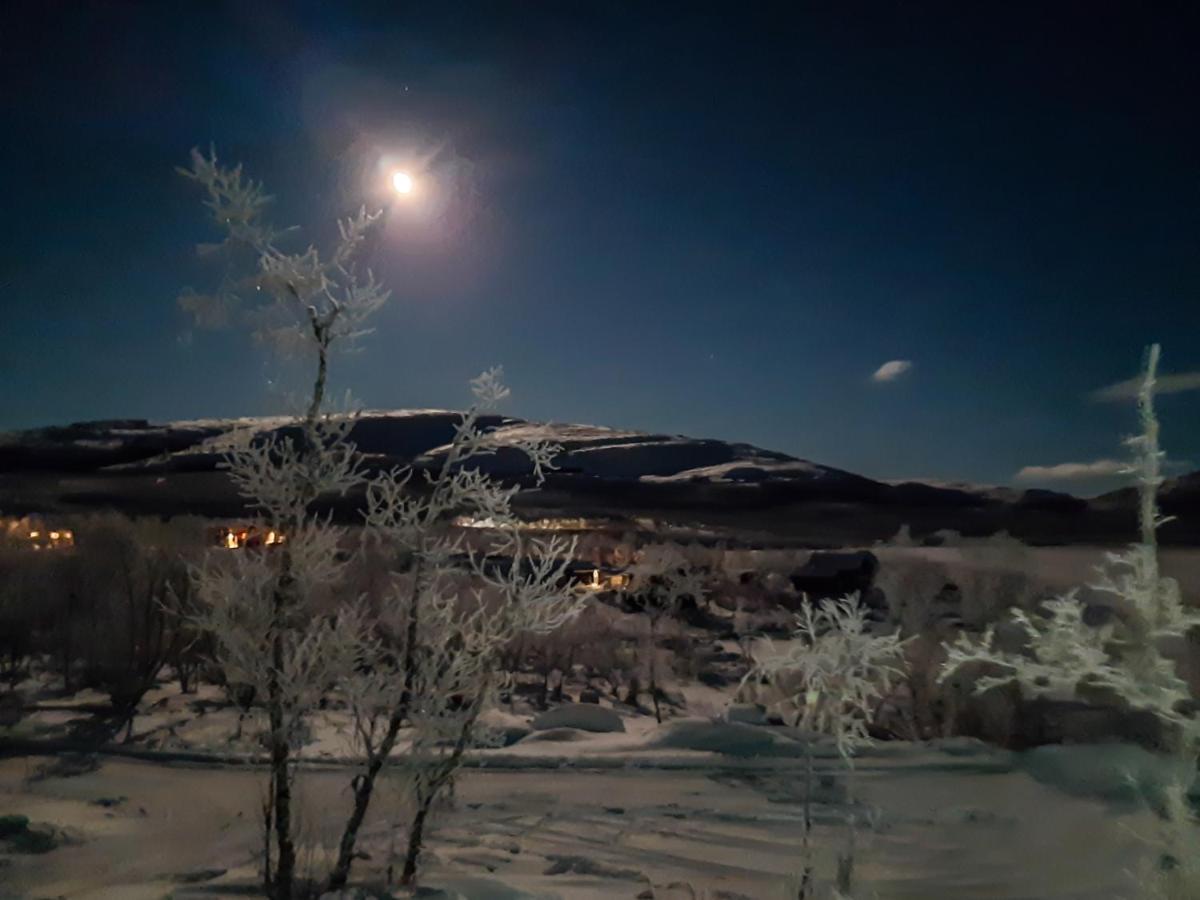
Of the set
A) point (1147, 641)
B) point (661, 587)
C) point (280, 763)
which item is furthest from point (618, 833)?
point (661, 587)

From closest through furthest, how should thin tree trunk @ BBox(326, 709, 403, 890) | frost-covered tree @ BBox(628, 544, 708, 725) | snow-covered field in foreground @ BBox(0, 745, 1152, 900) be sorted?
thin tree trunk @ BBox(326, 709, 403, 890) < snow-covered field in foreground @ BBox(0, 745, 1152, 900) < frost-covered tree @ BBox(628, 544, 708, 725)

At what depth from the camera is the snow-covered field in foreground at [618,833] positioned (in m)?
8.17

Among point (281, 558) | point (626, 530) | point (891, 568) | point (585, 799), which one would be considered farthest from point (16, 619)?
point (626, 530)

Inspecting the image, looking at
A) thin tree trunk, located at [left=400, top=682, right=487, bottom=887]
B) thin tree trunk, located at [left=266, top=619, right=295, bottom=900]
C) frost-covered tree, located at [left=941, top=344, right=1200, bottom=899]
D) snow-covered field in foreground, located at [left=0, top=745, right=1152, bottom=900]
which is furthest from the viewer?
snow-covered field in foreground, located at [left=0, top=745, right=1152, bottom=900]

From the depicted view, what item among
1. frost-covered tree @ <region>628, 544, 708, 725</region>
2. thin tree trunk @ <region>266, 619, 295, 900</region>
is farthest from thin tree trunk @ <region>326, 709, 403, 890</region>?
frost-covered tree @ <region>628, 544, 708, 725</region>

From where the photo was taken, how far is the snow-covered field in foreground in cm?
817

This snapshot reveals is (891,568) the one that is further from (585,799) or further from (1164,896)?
(1164,896)

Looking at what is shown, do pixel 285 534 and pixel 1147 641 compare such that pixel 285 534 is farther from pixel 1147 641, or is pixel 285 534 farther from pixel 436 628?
pixel 1147 641

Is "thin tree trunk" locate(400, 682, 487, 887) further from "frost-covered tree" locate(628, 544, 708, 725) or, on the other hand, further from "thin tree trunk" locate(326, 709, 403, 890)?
"frost-covered tree" locate(628, 544, 708, 725)

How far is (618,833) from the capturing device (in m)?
10.3

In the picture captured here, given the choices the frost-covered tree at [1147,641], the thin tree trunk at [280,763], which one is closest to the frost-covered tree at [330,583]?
the thin tree trunk at [280,763]

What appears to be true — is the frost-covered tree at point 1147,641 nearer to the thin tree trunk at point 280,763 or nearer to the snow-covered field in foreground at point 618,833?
the snow-covered field in foreground at point 618,833

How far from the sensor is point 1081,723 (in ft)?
51.2

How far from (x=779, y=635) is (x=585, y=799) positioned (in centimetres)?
2256
